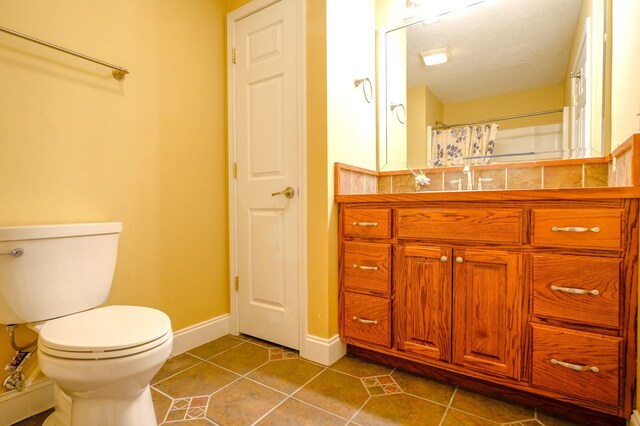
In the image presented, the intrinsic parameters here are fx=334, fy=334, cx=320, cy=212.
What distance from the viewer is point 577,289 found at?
1159mm

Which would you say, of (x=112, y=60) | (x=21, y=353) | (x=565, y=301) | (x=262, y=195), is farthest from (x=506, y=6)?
(x=21, y=353)

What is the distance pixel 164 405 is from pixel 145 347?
A: 0.55 meters

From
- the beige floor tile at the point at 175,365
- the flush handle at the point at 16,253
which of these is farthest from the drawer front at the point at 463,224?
the flush handle at the point at 16,253

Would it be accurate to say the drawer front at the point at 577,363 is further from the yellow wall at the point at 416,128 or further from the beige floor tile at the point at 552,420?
the yellow wall at the point at 416,128

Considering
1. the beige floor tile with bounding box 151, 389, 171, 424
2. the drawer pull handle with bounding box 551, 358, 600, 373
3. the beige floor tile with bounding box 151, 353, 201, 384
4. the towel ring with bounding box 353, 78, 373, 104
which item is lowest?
the beige floor tile with bounding box 151, 353, 201, 384

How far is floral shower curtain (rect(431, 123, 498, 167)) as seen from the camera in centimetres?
182

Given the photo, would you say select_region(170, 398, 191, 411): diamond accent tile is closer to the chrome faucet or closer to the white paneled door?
the white paneled door

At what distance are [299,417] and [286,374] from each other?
0.34 m

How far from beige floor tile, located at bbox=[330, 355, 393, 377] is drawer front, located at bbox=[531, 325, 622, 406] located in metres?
0.65

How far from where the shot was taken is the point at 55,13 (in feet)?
4.54

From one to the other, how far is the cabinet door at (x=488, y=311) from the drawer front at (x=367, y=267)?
1.02ft

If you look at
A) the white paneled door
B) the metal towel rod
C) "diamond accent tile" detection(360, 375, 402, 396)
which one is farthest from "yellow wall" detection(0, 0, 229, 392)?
"diamond accent tile" detection(360, 375, 402, 396)

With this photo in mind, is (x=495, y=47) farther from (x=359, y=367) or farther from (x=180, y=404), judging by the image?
(x=180, y=404)

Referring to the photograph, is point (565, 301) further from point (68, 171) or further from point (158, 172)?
point (68, 171)
